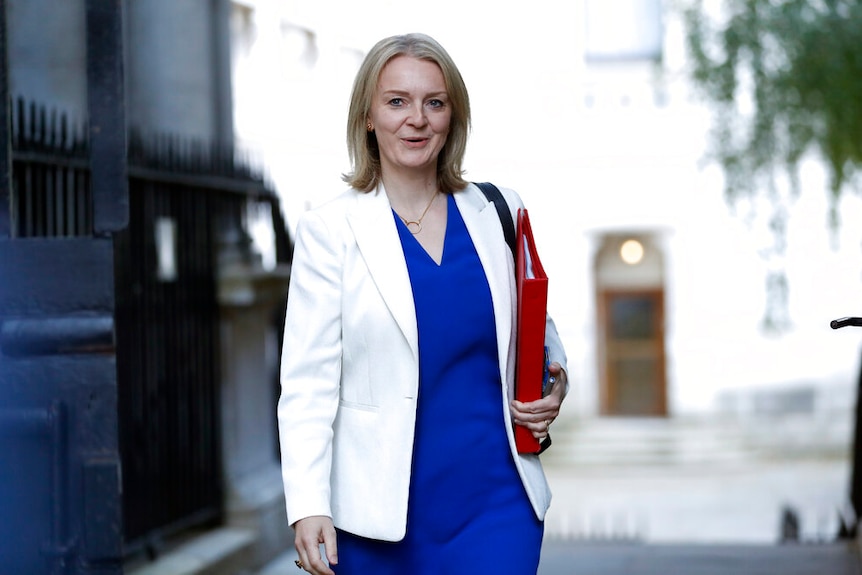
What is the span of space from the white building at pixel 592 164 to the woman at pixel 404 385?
18071 mm

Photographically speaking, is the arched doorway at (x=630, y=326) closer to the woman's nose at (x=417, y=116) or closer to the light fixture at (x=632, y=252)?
the light fixture at (x=632, y=252)

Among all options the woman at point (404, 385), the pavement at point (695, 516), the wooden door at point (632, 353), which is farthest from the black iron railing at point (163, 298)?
the wooden door at point (632, 353)

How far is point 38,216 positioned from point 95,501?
2.99 metres

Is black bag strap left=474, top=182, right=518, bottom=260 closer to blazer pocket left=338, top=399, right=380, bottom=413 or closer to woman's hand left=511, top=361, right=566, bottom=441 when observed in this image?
woman's hand left=511, top=361, right=566, bottom=441

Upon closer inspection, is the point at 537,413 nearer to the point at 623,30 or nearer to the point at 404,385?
the point at 404,385

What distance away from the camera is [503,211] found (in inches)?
105

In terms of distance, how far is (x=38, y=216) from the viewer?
5789 millimetres

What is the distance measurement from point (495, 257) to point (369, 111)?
0.39 m

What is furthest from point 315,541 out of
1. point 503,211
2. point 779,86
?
point 779,86

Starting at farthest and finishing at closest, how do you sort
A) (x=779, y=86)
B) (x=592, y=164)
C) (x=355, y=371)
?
(x=592, y=164) < (x=779, y=86) < (x=355, y=371)

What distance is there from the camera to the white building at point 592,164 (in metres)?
20.9

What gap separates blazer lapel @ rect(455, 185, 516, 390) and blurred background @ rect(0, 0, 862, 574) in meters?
0.36

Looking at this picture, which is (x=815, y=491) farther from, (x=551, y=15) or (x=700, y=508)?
(x=551, y=15)

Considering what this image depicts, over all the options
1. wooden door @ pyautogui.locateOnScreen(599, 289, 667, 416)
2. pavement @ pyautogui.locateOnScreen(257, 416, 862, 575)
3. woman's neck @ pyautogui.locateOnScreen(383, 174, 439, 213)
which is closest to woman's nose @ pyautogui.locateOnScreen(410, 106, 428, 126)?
woman's neck @ pyautogui.locateOnScreen(383, 174, 439, 213)
